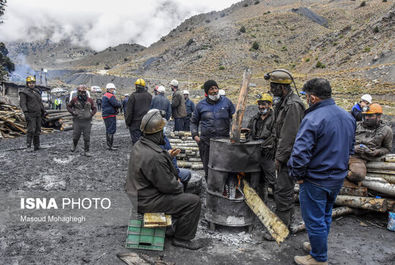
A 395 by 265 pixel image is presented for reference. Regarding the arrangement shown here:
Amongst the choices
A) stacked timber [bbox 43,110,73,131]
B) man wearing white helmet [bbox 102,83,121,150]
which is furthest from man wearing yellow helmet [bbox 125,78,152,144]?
stacked timber [bbox 43,110,73,131]

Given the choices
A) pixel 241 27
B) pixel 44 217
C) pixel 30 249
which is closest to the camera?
pixel 30 249

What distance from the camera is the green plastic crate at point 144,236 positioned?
3896 mm

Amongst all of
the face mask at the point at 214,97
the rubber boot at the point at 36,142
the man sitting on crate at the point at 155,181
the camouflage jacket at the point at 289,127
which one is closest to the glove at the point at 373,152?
the camouflage jacket at the point at 289,127

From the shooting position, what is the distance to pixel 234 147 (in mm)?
4195

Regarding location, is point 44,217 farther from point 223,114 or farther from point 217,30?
point 217,30

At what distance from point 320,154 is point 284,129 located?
29.9 inches

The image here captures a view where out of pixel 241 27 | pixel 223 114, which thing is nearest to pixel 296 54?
pixel 241 27

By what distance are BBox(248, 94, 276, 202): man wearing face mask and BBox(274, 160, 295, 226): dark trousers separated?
1.01 feet

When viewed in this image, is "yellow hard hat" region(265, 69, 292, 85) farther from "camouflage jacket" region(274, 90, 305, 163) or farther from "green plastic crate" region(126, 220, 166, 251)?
"green plastic crate" region(126, 220, 166, 251)

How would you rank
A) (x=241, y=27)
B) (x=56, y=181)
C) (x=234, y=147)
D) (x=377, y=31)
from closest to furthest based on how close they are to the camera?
1. (x=234, y=147)
2. (x=56, y=181)
3. (x=377, y=31)
4. (x=241, y=27)

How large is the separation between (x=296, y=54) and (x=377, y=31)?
17396 millimetres

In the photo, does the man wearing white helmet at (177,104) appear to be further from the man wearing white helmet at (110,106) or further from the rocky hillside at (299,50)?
the rocky hillside at (299,50)

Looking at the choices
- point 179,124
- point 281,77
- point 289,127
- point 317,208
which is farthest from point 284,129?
point 179,124

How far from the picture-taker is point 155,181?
3666mm
